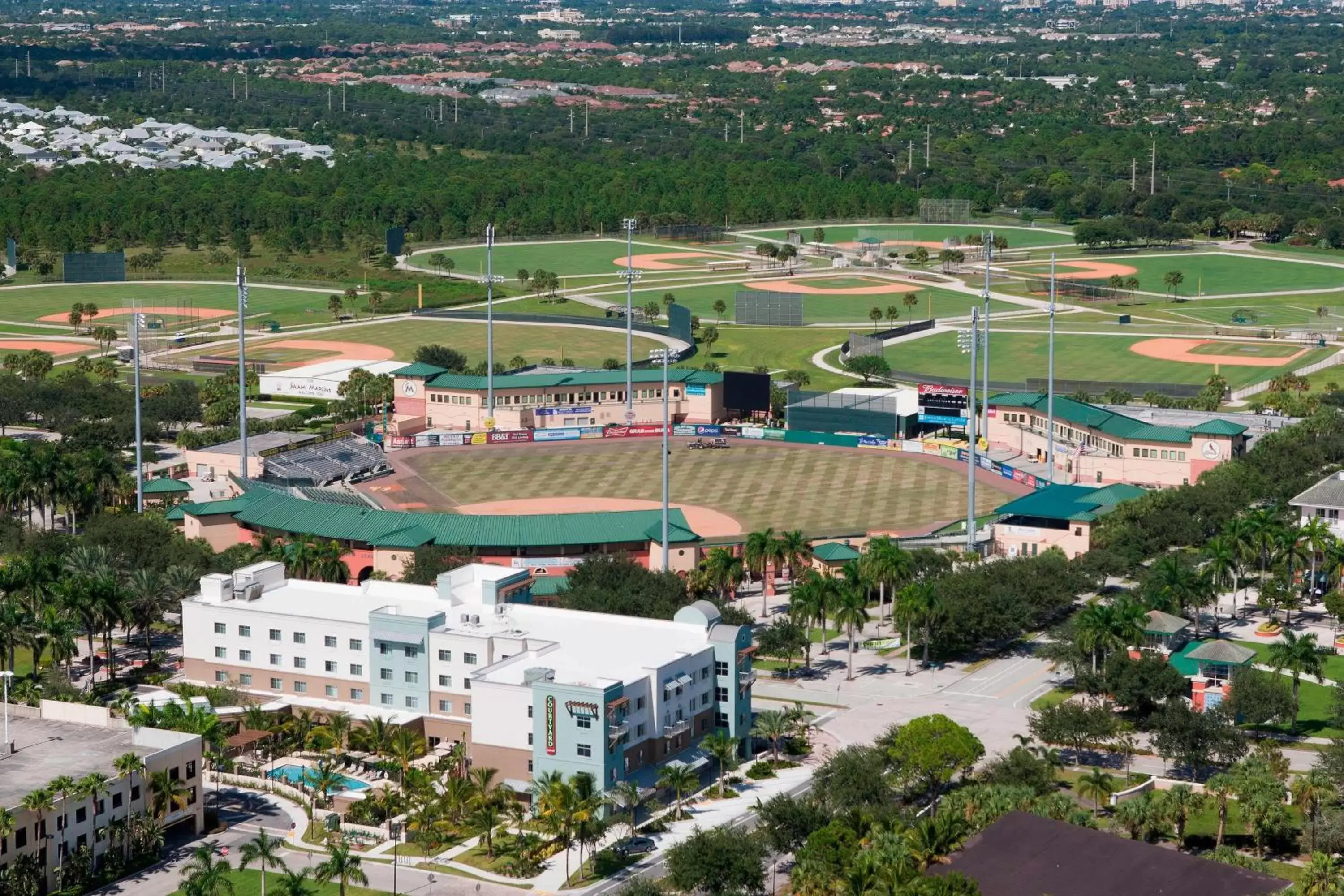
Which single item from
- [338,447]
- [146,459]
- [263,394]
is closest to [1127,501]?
[338,447]

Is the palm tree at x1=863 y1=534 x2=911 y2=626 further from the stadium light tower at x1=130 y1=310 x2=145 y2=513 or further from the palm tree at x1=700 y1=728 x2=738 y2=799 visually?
the stadium light tower at x1=130 y1=310 x2=145 y2=513

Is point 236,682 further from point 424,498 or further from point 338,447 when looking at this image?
point 338,447

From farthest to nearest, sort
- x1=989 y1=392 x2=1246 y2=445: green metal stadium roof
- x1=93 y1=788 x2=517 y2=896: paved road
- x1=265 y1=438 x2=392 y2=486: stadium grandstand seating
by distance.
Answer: x1=989 y1=392 x2=1246 y2=445: green metal stadium roof, x1=265 y1=438 x2=392 y2=486: stadium grandstand seating, x1=93 y1=788 x2=517 y2=896: paved road

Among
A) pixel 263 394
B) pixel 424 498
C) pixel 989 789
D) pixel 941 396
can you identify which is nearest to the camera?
pixel 989 789

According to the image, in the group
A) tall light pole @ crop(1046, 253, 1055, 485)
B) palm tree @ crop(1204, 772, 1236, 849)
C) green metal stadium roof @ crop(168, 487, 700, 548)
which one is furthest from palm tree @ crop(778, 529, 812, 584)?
palm tree @ crop(1204, 772, 1236, 849)

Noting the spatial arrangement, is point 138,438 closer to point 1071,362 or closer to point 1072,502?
point 1072,502

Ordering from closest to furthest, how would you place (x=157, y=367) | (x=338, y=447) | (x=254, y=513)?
(x=254, y=513), (x=338, y=447), (x=157, y=367)

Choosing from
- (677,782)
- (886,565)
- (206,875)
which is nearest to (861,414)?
(886,565)
